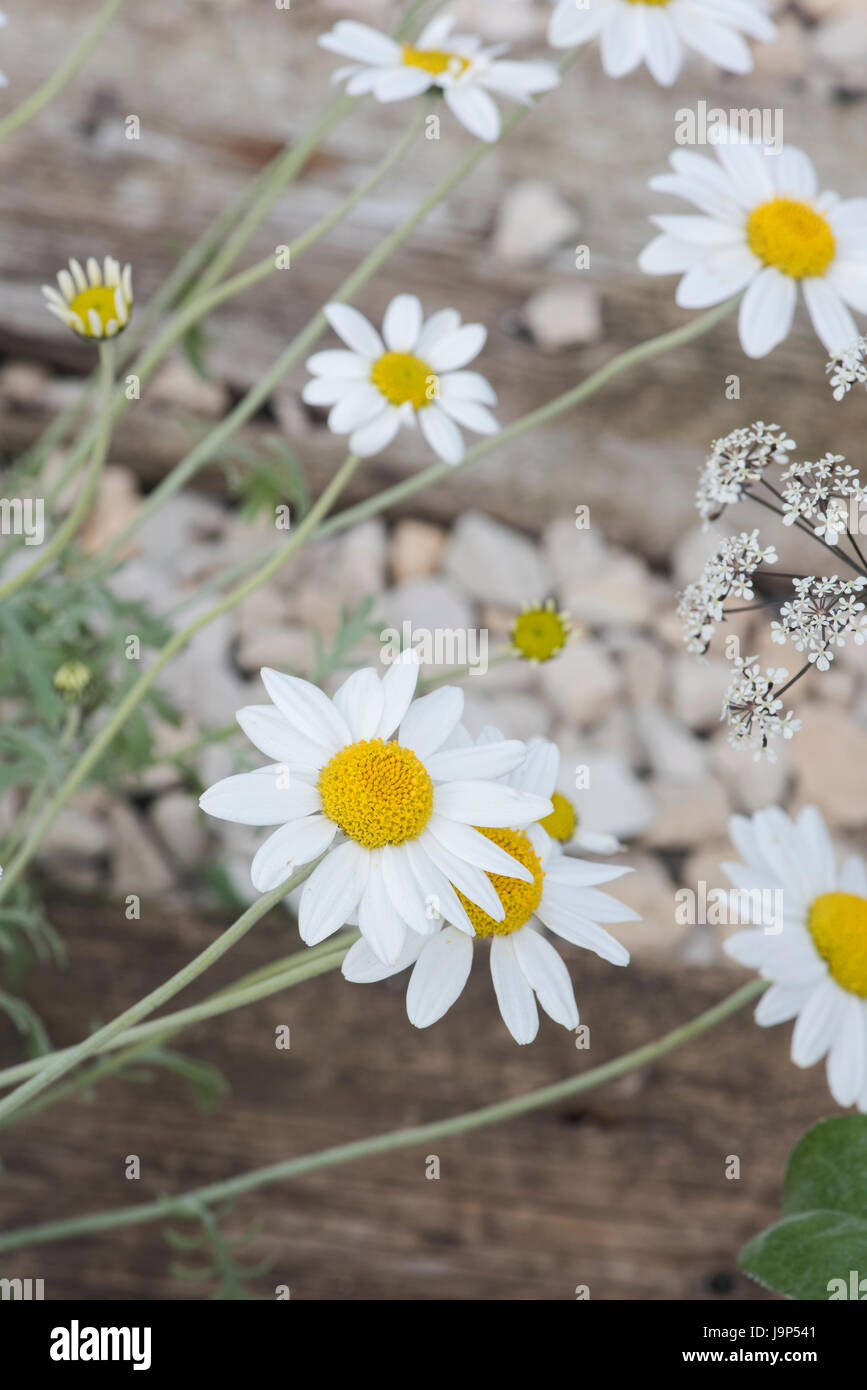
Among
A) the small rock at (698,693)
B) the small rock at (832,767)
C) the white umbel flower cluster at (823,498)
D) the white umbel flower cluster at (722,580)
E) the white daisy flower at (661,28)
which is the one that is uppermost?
the white daisy flower at (661,28)

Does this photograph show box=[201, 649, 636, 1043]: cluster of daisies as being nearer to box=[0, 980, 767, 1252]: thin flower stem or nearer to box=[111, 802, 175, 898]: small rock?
box=[0, 980, 767, 1252]: thin flower stem

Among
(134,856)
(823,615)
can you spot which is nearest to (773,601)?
(823,615)

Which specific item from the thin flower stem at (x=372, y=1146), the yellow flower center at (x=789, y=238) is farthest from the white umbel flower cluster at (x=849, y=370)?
the thin flower stem at (x=372, y=1146)

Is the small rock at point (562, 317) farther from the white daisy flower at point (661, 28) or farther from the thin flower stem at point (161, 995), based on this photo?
the thin flower stem at point (161, 995)

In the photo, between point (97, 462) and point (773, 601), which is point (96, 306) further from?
point (773, 601)

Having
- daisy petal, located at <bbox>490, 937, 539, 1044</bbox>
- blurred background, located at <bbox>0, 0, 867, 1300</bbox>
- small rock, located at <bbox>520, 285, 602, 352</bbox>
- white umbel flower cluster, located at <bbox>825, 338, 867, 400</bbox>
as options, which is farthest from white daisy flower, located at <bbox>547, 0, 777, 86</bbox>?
small rock, located at <bbox>520, 285, 602, 352</bbox>
